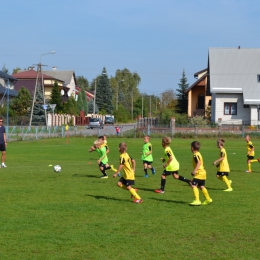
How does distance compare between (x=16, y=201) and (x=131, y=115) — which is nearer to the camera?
(x=16, y=201)

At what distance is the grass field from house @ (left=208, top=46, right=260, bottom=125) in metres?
42.7

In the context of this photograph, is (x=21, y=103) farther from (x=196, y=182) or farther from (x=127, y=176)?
(x=196, y=182)

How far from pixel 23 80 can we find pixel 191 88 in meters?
46.6

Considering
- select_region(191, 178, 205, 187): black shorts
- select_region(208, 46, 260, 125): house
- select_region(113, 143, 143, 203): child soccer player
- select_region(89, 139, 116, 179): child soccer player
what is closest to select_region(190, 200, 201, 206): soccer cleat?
select_region(191, 178, 205, 187): black shorts

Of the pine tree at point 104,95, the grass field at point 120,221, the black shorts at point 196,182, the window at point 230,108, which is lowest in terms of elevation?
the grass field at point 120,221

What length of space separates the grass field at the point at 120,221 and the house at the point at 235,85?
4273cm

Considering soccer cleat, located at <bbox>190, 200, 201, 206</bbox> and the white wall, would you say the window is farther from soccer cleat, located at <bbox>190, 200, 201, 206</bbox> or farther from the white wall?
soccer cleat, located at <bbox>190, 200, 201, 206</bbox>

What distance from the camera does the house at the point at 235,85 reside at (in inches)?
2378

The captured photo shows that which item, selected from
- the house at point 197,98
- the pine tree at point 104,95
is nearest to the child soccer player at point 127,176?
the house at point 197,98

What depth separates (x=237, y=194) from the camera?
15422mm

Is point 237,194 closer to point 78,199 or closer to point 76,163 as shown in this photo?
point 78,199

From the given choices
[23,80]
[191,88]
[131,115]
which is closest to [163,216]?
[191,88]

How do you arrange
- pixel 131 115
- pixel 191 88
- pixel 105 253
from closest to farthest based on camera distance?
pixel 105 253 < pixel 191 88 < pixel 131 115

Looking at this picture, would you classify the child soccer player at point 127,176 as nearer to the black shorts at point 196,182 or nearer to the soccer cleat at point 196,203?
the soccer cleat at point 196,203
